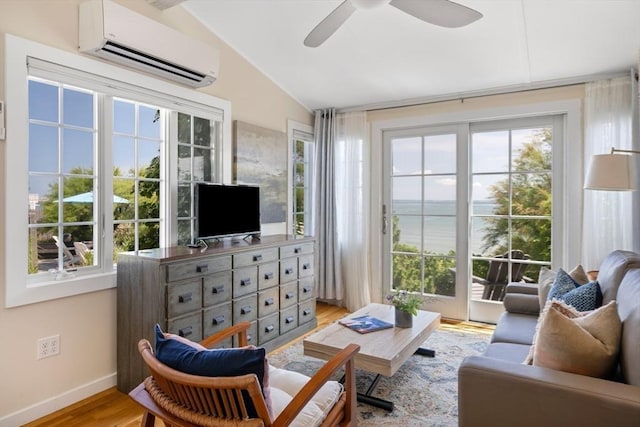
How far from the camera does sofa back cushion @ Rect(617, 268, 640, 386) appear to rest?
141 centimetres

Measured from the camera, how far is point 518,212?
3.91 metres

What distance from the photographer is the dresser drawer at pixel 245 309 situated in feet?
9.97

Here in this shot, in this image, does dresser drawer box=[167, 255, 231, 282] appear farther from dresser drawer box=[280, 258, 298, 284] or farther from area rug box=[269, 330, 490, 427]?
area rug box=[269, 330, 490, 427]

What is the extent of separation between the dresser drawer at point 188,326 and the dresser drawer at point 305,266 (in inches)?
48.1

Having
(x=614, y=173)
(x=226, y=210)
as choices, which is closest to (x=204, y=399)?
(x=226, y=210)

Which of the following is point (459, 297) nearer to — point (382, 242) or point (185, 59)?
point (382, 242)

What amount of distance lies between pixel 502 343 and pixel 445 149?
2435mm

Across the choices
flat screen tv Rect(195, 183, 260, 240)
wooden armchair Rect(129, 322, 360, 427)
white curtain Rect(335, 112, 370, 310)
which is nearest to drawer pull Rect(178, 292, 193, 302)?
flat screen tv Rect(195, 183, 260, 240)

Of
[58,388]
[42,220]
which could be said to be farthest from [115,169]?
[58,388]

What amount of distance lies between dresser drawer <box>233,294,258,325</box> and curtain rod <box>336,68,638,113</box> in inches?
99.2

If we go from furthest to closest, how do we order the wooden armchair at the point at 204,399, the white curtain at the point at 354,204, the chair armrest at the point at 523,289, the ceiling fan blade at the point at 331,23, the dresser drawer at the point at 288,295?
the white curtain at the point at 354,204
the dresser drawer at the point at 288,295
the chair armrest at the point at 523,289
the ceiling fan blade at the point at 331,23
the wooden armchair at the point at 204,399

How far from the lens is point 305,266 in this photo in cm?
385

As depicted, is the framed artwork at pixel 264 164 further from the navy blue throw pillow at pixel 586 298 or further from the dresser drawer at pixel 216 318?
the navy blue throw pillow at pixel 586 298

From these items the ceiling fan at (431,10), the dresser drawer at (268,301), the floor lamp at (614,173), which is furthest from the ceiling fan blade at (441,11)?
the dresser drawer at (268,301)
